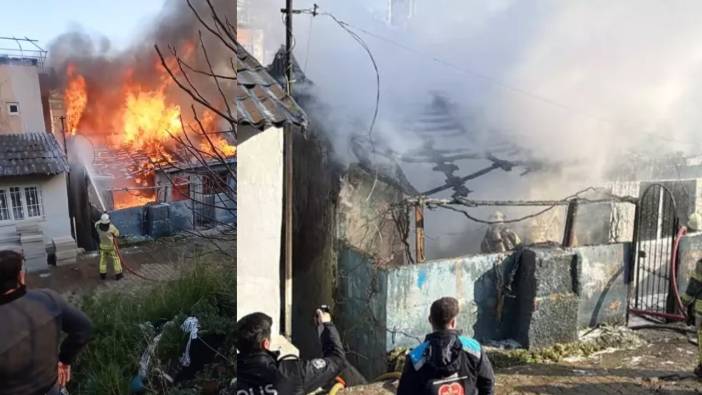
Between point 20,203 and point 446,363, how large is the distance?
59.2 ft

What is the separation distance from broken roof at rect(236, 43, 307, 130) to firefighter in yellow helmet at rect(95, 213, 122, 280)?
9.26 meters

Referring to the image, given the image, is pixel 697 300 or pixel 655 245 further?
pixel 655 245

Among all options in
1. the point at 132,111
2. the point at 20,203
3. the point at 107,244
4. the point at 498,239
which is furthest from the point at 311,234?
the point at 132,111

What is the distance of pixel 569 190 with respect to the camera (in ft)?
32.2

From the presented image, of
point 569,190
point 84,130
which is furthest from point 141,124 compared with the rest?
point 569,190

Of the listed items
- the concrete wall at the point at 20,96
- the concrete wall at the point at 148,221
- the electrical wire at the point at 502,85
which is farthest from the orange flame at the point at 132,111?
the electrical wire at the point at 502,85

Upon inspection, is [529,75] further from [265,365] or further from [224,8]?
[224,8]

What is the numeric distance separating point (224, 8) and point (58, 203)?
23309mm

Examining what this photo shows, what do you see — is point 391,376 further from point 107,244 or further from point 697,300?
point 107,244

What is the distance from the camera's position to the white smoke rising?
1006 cm

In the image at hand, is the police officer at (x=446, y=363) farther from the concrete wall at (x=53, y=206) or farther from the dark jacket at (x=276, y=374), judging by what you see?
the concrete wall at (x=53, y=206)

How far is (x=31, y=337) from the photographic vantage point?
3.22m

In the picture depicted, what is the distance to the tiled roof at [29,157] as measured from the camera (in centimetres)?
1627

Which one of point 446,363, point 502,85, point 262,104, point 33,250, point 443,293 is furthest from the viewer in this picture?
point 33,250
